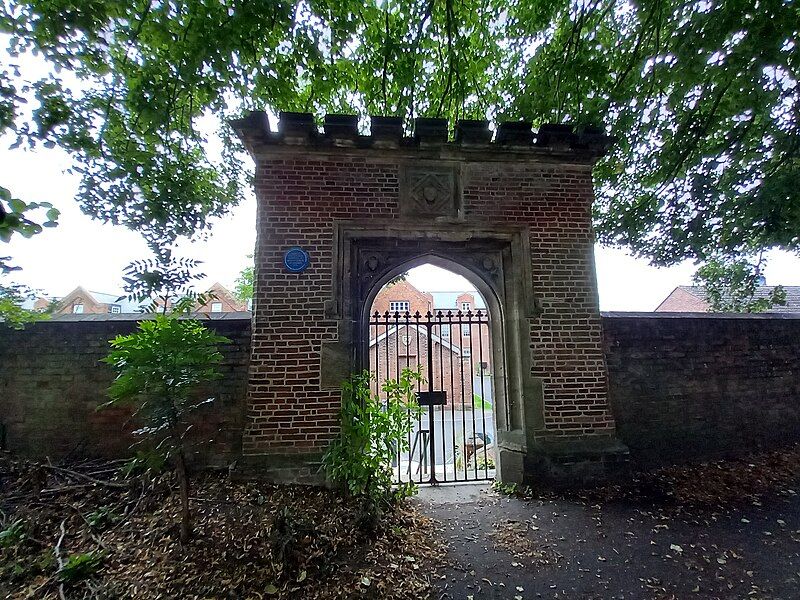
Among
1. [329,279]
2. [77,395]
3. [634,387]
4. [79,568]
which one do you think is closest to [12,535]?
[79,568]

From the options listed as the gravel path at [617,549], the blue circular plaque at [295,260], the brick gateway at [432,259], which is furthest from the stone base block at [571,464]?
the blue circular plaque at [295,260]

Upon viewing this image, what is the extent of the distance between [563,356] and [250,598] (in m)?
4.24

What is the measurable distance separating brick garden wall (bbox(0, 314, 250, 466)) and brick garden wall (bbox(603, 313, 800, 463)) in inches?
203

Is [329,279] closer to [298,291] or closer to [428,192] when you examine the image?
[298,291]

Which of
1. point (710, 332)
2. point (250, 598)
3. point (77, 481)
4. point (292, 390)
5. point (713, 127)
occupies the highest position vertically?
point (713, 127)

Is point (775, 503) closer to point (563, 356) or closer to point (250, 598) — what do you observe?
point (563, 356)

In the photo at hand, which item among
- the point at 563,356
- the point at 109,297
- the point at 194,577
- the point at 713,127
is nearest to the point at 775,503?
the point at 563,356

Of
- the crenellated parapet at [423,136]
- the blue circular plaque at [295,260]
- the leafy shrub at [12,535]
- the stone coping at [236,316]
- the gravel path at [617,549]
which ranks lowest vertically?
the gravel path at [617,549]

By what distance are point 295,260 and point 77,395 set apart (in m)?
3.24

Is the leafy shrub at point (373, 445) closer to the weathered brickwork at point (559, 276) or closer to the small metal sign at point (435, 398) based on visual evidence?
the small metal sign at point (435, 398)

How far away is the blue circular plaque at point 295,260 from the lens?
185 inches

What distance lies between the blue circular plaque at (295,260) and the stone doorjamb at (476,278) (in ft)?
1.18

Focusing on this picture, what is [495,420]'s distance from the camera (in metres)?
5.44

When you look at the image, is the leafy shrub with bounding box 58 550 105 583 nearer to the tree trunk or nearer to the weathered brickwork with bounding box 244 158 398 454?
the tree trunk
